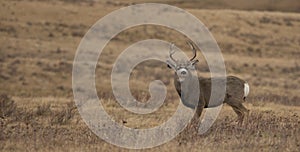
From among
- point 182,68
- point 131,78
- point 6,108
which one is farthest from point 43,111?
point 131,78

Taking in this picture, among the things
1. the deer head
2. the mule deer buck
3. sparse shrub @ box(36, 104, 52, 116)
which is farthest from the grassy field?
the deer head

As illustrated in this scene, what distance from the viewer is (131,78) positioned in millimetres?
34094

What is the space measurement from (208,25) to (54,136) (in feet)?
136

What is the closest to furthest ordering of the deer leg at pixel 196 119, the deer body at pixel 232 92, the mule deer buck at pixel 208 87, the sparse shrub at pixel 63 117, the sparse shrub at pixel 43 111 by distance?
the deer leg at pixel 196 119, the sparse shrub at pixel 63 117, the mule deer buck at pixel 208 87, the deer body at pixel 232 92, the sparse shrub at pixel 43 111

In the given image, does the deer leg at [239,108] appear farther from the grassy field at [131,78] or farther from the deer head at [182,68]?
the deer head at [182,68]

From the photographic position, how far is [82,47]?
4359cm

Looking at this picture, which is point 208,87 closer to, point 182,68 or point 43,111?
point 182,68

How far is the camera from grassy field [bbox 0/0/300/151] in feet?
39.8

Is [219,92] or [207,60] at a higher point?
[207,60]

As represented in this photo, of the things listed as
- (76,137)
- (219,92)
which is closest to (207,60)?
(219,92)

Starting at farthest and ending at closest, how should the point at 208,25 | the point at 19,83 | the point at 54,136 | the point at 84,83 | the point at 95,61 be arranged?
the point at 208,25
the point at 95,61
the point at 19,83
the point at 84,83
the point at 54,136

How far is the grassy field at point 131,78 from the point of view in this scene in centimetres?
1214

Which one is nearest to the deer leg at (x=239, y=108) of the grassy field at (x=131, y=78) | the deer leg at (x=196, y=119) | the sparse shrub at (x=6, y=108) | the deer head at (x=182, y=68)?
the grassy field at (x=131, y=78)

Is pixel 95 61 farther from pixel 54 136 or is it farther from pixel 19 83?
pixel 54 136
